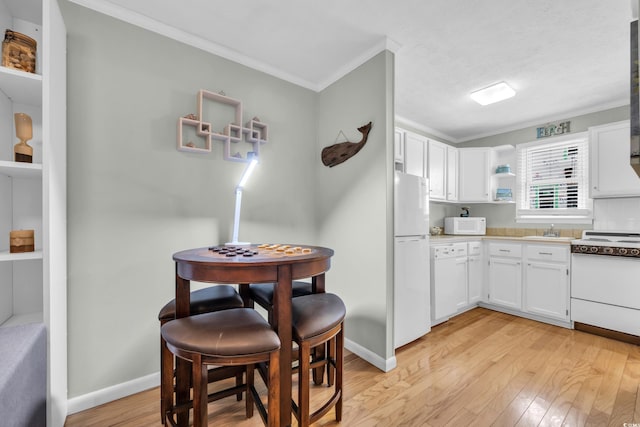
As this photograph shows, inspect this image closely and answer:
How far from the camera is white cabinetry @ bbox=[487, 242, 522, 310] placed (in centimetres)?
327

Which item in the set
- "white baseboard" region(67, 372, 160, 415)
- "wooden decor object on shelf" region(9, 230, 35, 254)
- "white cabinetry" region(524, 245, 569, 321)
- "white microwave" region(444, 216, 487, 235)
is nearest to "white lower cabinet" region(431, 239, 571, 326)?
"white cabinetry" region(524, 245, 569, 321)

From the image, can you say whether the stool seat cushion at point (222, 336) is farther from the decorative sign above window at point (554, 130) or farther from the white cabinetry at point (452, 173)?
the decorative sign above window at point (554, 130)

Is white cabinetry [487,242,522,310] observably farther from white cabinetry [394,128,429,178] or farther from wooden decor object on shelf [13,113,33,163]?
wooden decor object on shelf [13,113,33,163]

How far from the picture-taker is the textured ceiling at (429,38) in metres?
1.81

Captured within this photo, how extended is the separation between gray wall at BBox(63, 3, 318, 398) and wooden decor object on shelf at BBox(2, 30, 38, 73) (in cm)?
28

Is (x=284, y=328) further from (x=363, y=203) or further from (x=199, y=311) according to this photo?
(x=363, y=203)

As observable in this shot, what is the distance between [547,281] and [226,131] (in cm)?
362

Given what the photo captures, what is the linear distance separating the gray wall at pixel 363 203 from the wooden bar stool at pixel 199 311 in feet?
3.55

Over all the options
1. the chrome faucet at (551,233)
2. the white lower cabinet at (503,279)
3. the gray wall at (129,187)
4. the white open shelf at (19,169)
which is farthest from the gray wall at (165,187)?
the chrome faucet at (551,233)

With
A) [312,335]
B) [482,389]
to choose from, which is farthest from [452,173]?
[312,335]

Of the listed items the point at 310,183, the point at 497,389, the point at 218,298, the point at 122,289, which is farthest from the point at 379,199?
the point at 122,289

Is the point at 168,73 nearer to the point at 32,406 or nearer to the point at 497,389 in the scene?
the point at 32,406

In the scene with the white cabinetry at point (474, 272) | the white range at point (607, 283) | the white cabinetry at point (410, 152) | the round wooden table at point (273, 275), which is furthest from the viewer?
the white cabinetry at point (474, 272)

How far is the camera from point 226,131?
218 centimetres
